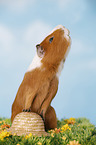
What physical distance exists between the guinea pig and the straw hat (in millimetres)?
170

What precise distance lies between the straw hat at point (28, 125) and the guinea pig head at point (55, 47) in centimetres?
89

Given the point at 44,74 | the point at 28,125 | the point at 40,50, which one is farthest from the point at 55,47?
the point at 28,125

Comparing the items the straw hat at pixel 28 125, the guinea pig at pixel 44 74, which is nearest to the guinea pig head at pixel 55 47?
the guinea pig at pixel 44 74

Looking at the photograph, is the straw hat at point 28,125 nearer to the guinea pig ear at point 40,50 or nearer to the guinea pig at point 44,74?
the guinea pig at point 44,74

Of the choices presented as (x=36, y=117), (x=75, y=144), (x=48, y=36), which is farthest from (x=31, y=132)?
(x=48, y=36)

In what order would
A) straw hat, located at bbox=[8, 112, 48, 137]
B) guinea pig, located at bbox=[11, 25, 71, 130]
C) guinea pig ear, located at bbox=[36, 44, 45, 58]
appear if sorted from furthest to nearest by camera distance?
guinea pig ear, located at bbox=[36, 44, 45, 58], guinea pig, located at bbox=[11, 25, 71, 130], straw hat, located at bbox=[8, 112, 48, 137]

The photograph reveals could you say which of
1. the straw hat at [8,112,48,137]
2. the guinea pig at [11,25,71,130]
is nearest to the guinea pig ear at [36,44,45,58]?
the guinea pig at [11,25,71,130]

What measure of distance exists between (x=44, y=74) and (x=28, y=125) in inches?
32.9

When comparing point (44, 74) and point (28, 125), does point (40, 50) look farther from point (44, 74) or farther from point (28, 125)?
point (28, 125)

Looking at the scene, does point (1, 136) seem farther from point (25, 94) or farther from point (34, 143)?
point (25, 94)

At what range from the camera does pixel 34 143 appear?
2.82 m

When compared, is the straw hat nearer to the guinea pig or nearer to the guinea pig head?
the guinea pig

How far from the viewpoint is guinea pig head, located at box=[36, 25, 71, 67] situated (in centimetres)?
349

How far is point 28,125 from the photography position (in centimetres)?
323
